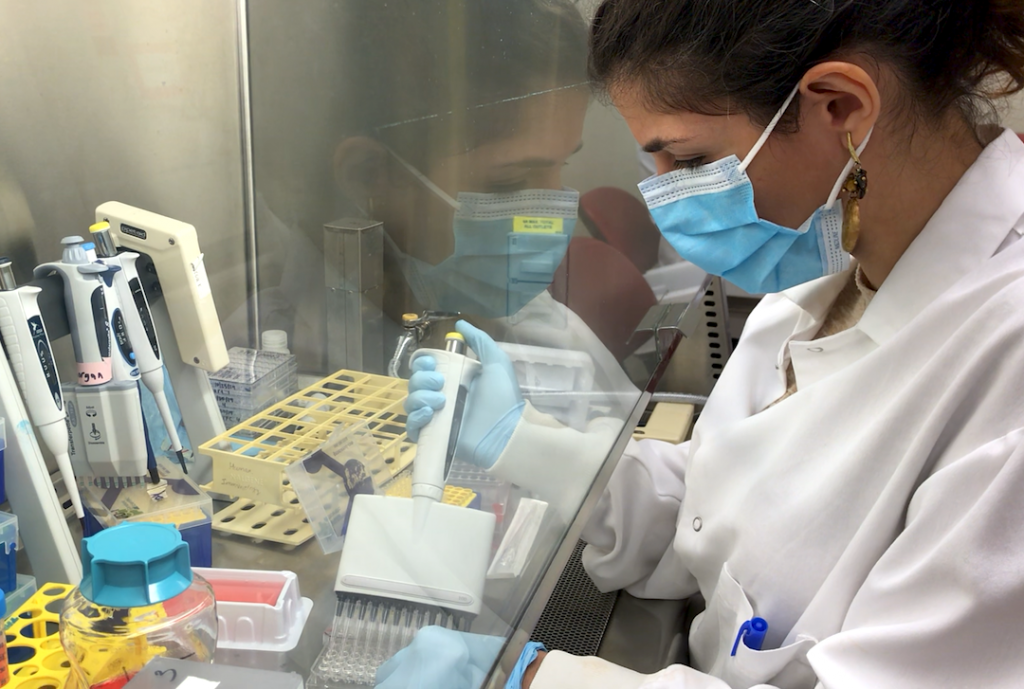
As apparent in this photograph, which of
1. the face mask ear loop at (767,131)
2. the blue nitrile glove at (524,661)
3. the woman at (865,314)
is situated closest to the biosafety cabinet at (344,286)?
the blue nitrile glove at (524,661)

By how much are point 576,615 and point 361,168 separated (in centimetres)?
72

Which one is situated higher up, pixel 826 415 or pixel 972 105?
pixel 972 105

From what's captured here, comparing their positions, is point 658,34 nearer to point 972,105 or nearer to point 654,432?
point 972,105

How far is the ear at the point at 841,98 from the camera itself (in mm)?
841

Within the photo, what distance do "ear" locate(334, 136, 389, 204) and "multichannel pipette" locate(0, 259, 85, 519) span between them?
0.40 meters

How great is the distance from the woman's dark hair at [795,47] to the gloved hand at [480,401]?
0.36 m

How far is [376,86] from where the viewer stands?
1072 mm

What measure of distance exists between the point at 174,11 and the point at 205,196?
0.24 m

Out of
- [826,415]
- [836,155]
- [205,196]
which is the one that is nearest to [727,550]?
[826,415]

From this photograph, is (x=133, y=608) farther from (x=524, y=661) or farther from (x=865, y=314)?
(x=865, y=314)

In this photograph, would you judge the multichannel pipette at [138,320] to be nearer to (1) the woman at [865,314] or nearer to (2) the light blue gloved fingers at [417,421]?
(2) the light blue gloved fingers at [417,421]

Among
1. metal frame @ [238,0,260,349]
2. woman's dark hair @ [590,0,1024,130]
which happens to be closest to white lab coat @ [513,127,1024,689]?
woman's dark hair @ [590,0,1024,130]

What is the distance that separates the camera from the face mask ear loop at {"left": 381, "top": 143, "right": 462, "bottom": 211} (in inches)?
42.1

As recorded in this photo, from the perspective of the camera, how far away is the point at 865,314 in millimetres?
1007
